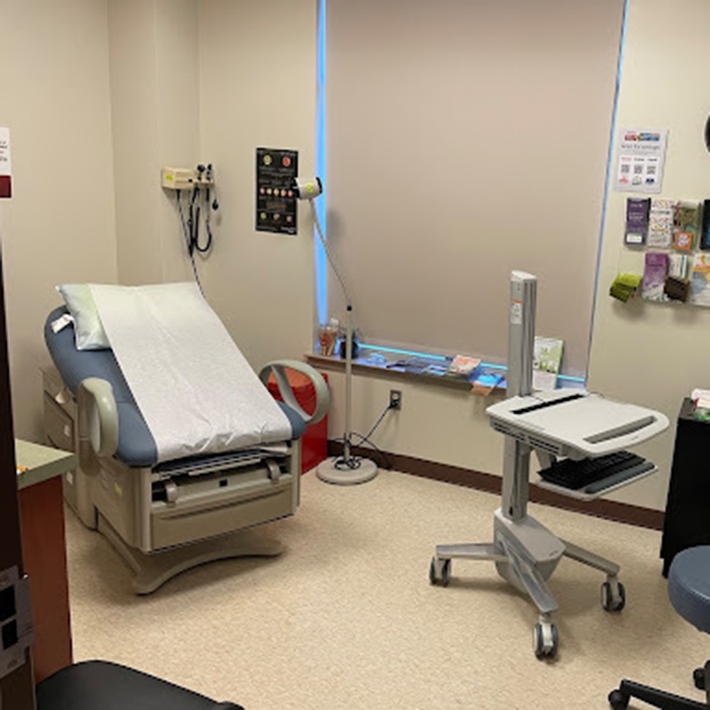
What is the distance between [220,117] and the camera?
414 cm

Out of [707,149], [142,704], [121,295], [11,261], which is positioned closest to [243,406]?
[121,295]

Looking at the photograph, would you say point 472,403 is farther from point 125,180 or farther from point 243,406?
point 125,180

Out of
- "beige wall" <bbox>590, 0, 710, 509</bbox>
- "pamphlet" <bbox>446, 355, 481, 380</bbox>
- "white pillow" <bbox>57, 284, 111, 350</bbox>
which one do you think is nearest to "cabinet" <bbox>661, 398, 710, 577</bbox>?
"beige wall" <bbox>590, 0, 710, 509</bbox>

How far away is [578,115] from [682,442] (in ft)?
4.49

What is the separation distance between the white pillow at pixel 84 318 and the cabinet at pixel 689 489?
2192 millimetres

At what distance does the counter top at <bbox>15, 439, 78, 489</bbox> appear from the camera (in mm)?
1815

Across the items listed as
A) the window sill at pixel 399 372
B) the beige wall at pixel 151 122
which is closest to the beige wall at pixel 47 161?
the beige wall at pixel 151 122

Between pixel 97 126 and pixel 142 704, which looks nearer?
pixel 142 704

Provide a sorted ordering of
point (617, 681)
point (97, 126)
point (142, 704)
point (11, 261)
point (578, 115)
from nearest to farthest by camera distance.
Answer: point (142, 704) < point (617, 681) < point (578, 115) < point (11, 261) < point (97, 126)

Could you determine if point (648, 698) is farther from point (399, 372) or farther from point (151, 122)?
point (151, 122)

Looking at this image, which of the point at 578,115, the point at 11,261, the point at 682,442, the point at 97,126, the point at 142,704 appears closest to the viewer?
the point at 142,704

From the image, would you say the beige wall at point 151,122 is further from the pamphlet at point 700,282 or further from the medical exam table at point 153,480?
the pamphlet at point 700,282

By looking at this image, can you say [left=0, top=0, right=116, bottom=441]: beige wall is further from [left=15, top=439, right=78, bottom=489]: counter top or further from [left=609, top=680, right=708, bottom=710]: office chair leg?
[left=609, top=680, right=708, bottom=710]: office chair leg

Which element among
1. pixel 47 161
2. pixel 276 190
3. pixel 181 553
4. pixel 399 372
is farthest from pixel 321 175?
pixel 181 553
